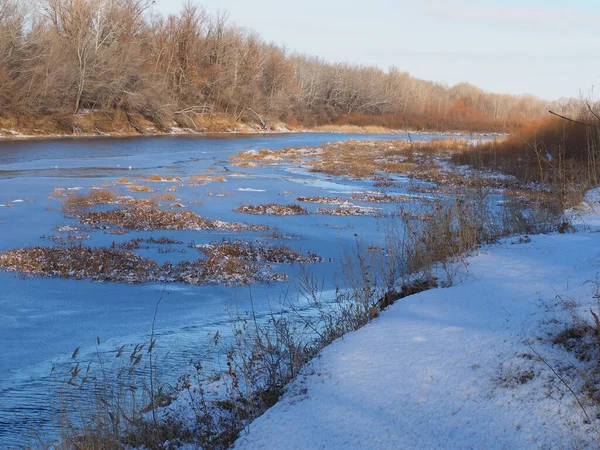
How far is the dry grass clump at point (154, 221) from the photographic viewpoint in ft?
44.8

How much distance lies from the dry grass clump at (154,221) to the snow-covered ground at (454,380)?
28.8 feet

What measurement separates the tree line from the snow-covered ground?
31.7 m

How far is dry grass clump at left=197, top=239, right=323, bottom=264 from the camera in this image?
10.8 metres

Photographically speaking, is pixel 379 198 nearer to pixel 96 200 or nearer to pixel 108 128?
pixel 96 200

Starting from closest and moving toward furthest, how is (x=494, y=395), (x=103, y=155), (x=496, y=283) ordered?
(x=494, y=395) < (x=496, y=283) < (x=103, y=155)

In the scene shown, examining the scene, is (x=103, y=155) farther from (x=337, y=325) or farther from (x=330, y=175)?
(x=337, y=325)

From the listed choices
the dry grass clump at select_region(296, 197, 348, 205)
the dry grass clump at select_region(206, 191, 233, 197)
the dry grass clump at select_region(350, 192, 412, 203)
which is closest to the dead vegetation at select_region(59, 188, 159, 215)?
the dry grass clump at select_region(206, 191, 233, 197)

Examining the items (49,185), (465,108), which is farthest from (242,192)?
(465,108)

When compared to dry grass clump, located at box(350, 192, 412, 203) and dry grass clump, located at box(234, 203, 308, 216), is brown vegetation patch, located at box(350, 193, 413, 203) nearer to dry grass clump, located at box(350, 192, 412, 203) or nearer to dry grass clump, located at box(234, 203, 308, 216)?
dry grass clump, located at box(350, 192, 412, 203)

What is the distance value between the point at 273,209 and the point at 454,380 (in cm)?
1271

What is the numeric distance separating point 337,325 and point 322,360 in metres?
1.02

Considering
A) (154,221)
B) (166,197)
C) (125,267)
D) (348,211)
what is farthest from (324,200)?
(125,267)

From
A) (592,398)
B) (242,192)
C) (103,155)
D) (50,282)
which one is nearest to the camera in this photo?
(592,398)

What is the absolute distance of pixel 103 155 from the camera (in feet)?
114
